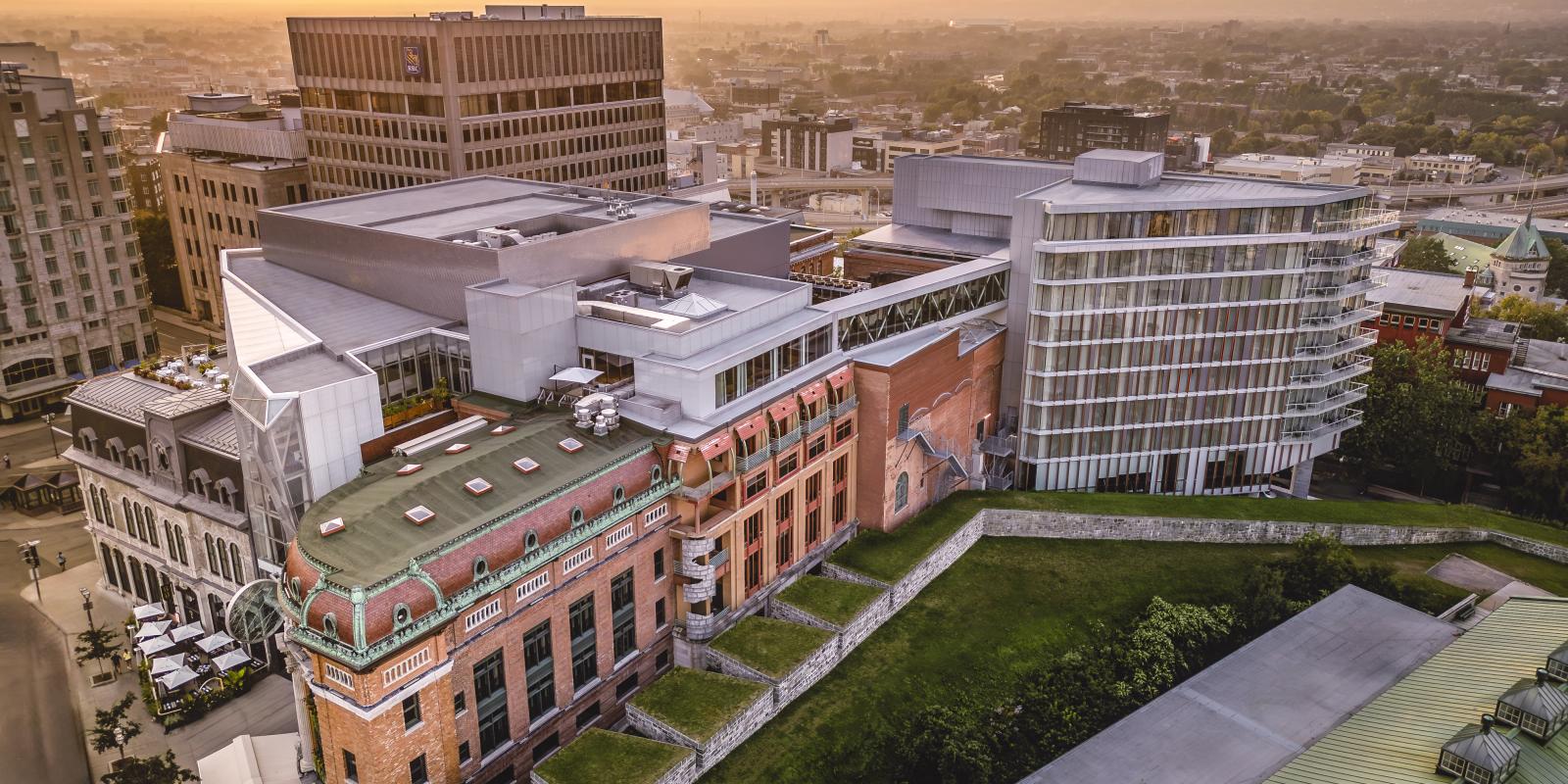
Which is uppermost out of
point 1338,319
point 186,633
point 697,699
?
point 1338,319

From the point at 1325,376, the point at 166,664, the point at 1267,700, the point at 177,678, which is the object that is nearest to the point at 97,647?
the point at 166,664

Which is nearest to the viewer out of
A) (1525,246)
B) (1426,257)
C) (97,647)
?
(97,647)

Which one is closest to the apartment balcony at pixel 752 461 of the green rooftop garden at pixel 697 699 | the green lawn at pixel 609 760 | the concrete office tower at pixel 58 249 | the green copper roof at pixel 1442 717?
the green rooftop garden at pixel 697 699

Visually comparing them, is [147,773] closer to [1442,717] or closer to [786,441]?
[786,441]

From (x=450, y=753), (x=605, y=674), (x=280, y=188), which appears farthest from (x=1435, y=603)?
(x=280, y=188)

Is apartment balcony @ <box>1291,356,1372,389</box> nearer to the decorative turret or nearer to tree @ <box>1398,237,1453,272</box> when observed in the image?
tree @ <box>1398,237,1453,272</box>

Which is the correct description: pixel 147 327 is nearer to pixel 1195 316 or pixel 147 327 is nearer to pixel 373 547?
pixel 373 547
